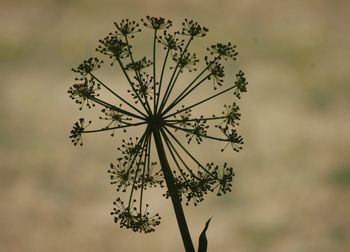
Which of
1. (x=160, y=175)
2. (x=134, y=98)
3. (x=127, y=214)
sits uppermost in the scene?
(x=134, y=98)

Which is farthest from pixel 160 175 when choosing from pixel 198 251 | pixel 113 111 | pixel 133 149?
pixel 198 251

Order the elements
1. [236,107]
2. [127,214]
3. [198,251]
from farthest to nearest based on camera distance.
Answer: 1. [236,107]
2. [127,214]
3. [198,251]

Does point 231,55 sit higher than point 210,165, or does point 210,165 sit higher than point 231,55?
point 231,55

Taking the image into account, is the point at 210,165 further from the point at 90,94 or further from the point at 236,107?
the point at 90,94

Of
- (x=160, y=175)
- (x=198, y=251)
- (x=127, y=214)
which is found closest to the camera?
(x=198, y=251)

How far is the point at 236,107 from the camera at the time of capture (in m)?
11.4

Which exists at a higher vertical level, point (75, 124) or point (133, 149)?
point (75, 124)

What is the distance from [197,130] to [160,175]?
1.25 meters

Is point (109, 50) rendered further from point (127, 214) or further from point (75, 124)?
point (127, 214)

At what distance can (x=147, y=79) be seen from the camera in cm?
1052

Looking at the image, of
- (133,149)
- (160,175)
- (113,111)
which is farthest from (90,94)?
(160,175)

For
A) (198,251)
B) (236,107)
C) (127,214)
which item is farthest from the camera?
(236,107)

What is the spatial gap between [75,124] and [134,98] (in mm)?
1522

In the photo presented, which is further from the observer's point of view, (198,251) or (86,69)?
(86,69)
